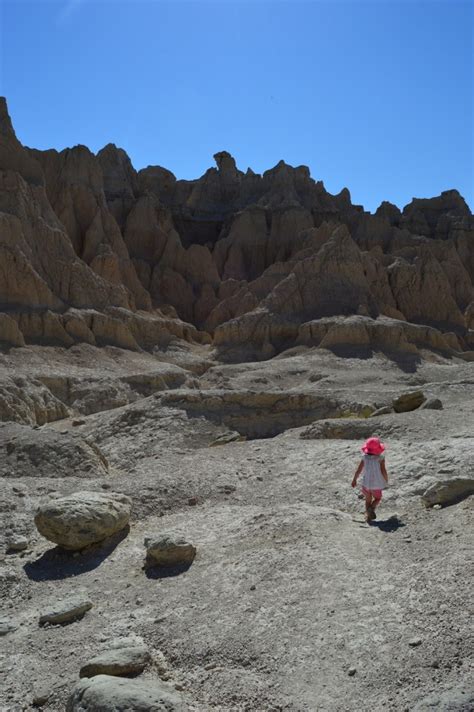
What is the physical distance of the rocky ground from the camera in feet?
18.4

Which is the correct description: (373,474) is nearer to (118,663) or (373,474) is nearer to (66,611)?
(66,611)

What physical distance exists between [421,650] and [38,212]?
126 feet

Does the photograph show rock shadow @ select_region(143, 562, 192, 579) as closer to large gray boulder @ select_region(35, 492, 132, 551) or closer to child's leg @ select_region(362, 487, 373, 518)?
large gray boulder @ select_region(35, 492, 132, 551)

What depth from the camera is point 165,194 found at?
76.2 meters

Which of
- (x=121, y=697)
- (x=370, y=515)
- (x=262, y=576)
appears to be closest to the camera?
(x=121, y=697)

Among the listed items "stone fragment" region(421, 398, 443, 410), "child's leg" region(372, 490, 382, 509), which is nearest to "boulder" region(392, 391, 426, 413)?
"stone fragment" region(421, 398, 443, 410)

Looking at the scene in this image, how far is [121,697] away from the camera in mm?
5355

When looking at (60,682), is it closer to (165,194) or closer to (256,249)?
(256,249)

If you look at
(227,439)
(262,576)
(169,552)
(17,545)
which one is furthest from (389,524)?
(227,439)

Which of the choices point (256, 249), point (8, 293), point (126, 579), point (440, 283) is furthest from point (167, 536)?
point (256, 249)

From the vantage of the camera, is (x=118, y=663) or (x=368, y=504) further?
(x=368, y=504)

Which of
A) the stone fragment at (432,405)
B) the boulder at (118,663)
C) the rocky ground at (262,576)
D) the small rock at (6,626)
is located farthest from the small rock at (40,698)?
the stone fragment at (432,405)

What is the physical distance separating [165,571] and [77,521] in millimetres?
1583

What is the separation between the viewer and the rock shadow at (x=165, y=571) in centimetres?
827
